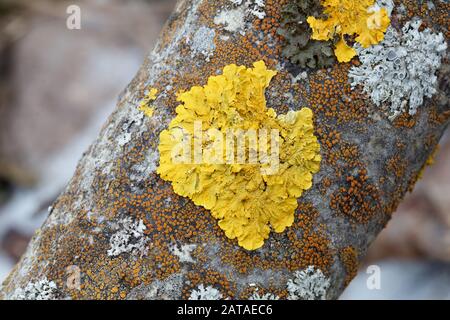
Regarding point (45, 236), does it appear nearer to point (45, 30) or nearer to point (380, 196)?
point (380, 196)

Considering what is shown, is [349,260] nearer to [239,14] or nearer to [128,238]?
[128,238]

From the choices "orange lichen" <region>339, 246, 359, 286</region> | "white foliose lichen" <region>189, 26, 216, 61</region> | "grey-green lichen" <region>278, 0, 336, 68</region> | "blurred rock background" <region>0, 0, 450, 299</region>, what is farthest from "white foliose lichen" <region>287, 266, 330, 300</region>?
"blurred rock background" <region>0, 0, 450, 299</region>

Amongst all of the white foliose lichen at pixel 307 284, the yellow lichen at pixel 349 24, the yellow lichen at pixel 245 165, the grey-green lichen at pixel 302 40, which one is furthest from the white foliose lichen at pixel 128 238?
the yellow lichen at pixel 349 24

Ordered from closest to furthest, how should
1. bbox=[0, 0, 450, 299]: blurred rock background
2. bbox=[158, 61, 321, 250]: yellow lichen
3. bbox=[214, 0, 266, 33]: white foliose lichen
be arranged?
bbox=[158, 61, 321, 250]: yellow lichen, bbox=[214, 0, 266, 33]: white foliose lichen, bbox=[0, 0, 450, 299]: blurred rock background

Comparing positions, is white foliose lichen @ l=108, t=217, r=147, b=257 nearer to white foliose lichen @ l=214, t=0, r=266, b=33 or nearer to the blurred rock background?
white foliose lichen @ l=214, t=0, r=266, b=33

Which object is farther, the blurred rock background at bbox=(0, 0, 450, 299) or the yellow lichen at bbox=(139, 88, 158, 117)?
the blurred rock background at bbox=(0, 0, 450, 299)

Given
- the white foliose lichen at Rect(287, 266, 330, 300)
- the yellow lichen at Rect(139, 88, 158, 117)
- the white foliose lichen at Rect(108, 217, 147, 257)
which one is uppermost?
the yellow lichen at Rect(139, 88, 158, 117)

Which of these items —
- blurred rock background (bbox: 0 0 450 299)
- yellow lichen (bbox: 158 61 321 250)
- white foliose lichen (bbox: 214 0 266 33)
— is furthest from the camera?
blurred rock background (bbox: 0 0 450 299)

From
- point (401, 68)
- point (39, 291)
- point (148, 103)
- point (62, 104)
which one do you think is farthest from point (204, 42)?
point (62, 104)
